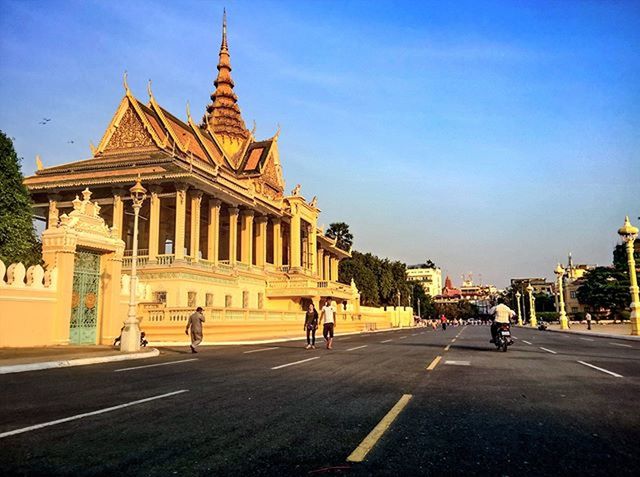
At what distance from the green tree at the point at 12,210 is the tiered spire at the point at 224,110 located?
2960cm

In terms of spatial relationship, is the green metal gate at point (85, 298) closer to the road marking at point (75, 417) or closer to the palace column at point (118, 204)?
the road marking at point (75, 417)

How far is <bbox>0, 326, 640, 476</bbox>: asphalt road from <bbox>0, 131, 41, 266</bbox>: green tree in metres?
11.6

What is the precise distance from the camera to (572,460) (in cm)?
400

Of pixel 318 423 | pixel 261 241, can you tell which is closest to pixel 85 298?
pixel 318 423

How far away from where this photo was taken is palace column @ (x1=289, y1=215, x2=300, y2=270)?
46.1m

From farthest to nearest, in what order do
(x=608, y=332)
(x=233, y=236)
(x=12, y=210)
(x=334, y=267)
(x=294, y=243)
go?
(x=334, y=267), (x=294, y=243), (x=233, y=236), (x=608, y=332), (x=12, y=210)

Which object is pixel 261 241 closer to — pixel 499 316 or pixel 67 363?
pixel 499 316

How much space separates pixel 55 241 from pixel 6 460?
15371 millimetres

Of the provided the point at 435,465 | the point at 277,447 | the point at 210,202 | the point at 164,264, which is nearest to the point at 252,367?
the point at 277,447

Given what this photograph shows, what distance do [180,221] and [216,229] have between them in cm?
441

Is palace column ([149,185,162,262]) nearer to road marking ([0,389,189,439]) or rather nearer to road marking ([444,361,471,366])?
road marking ([444,361,471,366])

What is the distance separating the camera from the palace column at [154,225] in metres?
31.8

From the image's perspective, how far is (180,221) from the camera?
31.9m

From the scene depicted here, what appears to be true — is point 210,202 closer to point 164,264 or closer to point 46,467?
point 164,264
